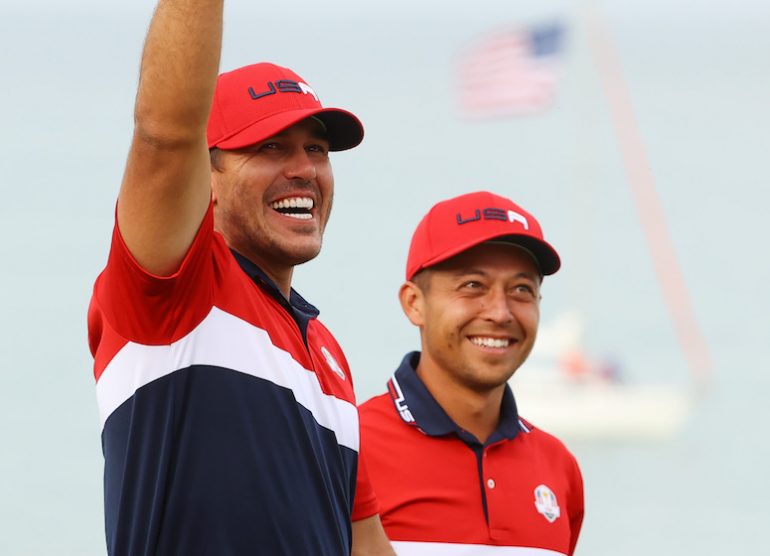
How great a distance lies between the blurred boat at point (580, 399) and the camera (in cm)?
2758

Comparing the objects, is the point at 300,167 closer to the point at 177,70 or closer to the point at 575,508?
the point at 177,70

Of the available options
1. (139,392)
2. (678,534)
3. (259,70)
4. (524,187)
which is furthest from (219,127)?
(524,187)

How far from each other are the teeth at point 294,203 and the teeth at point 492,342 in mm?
1354

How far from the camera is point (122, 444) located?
290 centimetres

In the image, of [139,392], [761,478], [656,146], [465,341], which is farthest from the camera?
[656,146]

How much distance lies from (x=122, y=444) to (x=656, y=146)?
251ft

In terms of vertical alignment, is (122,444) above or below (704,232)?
below

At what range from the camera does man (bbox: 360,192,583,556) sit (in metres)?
4.34

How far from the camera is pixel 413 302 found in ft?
15.8

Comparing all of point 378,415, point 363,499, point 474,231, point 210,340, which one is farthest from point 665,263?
point 210,340

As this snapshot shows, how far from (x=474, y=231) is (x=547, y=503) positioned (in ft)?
2.83

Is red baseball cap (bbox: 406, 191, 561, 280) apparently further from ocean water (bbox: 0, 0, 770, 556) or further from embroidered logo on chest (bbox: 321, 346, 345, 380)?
ocean water (bbox: 0, 0, 770, 556)

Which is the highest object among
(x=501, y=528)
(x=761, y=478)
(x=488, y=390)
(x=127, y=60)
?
(x=127, y=60)

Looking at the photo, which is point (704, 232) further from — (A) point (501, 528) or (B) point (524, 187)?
(A) point (501, 528)
